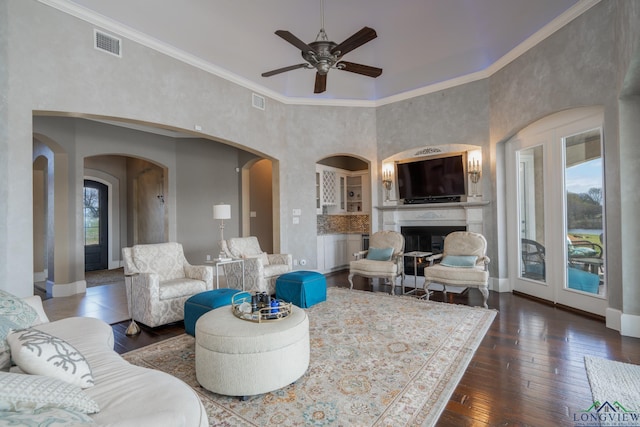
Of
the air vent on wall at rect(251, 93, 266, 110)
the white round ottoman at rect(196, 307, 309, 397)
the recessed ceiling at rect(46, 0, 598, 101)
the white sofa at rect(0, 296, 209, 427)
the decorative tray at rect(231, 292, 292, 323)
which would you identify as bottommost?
the white round ottoman at rect(196, 307, 309, 397)

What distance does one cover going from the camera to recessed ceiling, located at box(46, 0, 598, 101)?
3.90m

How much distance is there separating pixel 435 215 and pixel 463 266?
1.49 metres

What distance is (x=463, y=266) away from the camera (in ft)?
15.2

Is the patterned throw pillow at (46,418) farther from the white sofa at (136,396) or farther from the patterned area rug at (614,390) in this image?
the patterned area rug at (614,390)

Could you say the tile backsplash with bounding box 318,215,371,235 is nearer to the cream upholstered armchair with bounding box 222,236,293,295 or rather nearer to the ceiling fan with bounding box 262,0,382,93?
the cream upholstered armchair with bounding box 222,236,293,295

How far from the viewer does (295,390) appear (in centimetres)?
229

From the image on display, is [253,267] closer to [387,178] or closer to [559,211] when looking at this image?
[387,178]

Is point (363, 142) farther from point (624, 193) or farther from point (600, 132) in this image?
point (624, 193)

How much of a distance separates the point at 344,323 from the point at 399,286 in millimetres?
2517

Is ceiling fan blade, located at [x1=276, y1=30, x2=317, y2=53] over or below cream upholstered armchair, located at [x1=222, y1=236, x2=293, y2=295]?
over

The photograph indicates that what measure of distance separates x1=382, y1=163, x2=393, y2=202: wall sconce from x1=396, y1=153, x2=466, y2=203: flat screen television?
0.51 ft

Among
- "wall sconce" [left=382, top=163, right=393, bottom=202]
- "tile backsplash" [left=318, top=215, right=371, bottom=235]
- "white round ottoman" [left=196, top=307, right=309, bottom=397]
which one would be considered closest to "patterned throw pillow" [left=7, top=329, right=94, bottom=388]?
"white round ottoman" [left=196, top=307, right=309, bottom=397]

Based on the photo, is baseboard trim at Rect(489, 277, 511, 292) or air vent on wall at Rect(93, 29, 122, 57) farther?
baseboard trim at Rect(489, 277, 511, 292)

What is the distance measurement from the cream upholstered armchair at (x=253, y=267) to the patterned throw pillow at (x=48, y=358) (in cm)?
324
